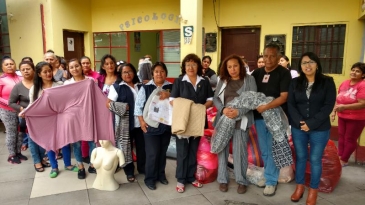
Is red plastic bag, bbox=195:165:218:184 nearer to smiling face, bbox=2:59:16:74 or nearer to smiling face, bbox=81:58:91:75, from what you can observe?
smiling face, bbox=81:58:91:75

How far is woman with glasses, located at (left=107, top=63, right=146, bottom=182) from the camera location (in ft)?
11.2

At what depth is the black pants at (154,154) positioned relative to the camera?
3354mm

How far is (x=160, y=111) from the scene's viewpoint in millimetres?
3285

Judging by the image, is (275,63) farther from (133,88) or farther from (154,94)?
(133,88)

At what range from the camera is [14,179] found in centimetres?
380

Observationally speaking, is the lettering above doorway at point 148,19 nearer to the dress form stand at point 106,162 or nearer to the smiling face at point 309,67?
the dress form stand at point 106,162

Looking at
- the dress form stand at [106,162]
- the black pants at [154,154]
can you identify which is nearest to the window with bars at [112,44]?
the dress form stand at [106,162]

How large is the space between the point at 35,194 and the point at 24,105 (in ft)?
4.19

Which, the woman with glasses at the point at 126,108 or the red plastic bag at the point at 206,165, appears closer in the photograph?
the woman with glasses at the point at 126,108

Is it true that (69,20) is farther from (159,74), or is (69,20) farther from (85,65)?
(159,74)

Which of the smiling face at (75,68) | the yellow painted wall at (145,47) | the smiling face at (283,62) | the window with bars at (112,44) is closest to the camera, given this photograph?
the smiling face at (75,68)

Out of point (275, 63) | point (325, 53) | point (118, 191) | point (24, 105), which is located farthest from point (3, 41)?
point (325, 53)

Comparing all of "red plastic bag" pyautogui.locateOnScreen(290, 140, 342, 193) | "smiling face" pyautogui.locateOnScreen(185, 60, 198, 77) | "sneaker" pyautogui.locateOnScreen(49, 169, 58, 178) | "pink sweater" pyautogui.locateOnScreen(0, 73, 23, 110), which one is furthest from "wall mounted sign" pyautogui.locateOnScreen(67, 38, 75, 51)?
"red plastic bag" pyautogui.locateOnScreen(290, 140, 342, 193)

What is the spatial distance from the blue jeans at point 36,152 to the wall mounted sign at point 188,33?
3709 millimetres
